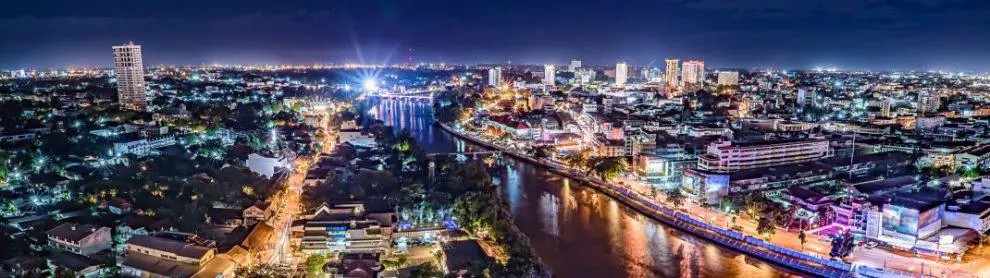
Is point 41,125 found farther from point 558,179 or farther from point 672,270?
point 672,270

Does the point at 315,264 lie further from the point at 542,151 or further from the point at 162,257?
the point at 542,151

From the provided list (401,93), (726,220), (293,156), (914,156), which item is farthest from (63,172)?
(401,93)

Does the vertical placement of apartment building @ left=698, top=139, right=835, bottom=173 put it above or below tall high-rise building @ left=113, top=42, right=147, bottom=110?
below

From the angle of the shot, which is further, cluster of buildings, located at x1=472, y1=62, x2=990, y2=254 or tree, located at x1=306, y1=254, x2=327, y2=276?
cluster of buildings, located at x1=472, y1=62, x2=990, y2=254

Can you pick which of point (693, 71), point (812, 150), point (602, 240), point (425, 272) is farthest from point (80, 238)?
point (693, 71)

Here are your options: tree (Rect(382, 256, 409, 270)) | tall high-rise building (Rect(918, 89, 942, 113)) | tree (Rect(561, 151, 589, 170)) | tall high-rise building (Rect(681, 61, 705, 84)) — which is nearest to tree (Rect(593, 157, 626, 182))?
tree (Rect(561, 151, 589, 170))

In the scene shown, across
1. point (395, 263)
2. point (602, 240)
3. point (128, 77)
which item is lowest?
point (602, 240)

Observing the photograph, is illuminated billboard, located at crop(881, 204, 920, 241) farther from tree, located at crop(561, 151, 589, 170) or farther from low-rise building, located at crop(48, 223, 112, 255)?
low-rise building, located at crop(48, 223, 112, 255)

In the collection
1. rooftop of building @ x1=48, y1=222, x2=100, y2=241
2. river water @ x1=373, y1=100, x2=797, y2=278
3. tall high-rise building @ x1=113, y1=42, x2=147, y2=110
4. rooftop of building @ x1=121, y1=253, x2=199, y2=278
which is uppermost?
tall high-rise building @ x1=113, y1=42, x2=147, y2=110
